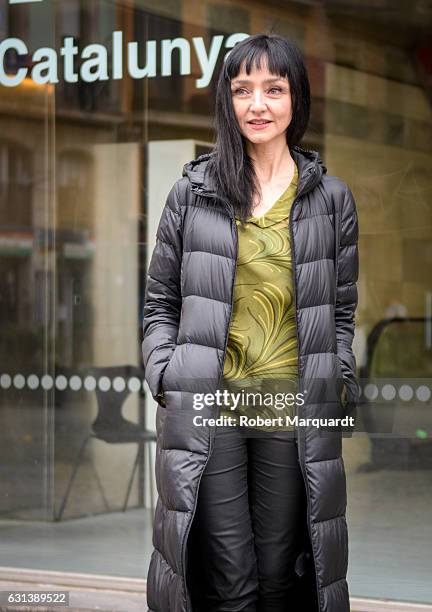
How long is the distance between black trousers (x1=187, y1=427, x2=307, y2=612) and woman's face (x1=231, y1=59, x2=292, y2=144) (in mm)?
839

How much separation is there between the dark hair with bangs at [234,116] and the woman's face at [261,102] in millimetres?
17

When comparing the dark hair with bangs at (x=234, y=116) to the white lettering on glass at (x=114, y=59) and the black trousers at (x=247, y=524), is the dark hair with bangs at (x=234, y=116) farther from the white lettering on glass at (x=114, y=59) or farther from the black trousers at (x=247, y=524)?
the white lettering on glass at (x=114, y=59)

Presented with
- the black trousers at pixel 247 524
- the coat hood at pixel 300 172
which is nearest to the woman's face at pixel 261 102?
the coat hood at pixel 300 172

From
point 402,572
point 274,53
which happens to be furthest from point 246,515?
point 402,572

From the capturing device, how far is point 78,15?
18.6 feet

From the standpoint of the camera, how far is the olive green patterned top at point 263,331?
3166 millimetres

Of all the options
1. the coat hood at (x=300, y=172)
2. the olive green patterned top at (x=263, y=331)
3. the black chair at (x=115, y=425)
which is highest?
the coat hood at (x=300, y=172)

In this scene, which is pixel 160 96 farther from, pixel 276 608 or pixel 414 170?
pixel 276 608

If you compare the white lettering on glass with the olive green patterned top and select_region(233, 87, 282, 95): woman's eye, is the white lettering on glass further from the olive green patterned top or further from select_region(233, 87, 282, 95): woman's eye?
the olive green patterned top

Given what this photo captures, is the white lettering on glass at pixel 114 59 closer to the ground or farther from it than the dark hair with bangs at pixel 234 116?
farther from it

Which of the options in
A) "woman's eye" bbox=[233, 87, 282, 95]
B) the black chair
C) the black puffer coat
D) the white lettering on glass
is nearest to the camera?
the black puffer coat

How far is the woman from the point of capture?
3148 mm

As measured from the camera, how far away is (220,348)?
3123 mm

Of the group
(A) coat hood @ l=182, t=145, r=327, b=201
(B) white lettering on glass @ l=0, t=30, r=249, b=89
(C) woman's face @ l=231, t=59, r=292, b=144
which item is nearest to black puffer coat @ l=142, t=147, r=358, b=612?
(A) coat hood @ l=182, t=145, r=327, b=201
